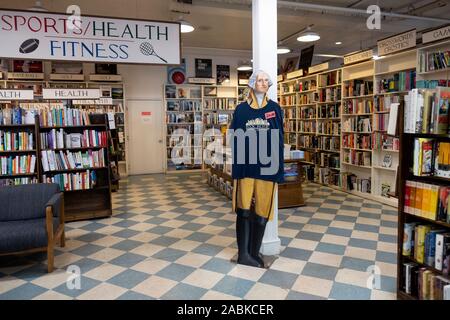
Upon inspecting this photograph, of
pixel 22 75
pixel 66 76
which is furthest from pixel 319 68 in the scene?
pixel 22 75

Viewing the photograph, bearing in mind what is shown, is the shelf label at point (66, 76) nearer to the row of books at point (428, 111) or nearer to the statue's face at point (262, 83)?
the statue's face at point (262, 83)

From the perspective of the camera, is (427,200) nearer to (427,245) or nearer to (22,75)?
(427,245)

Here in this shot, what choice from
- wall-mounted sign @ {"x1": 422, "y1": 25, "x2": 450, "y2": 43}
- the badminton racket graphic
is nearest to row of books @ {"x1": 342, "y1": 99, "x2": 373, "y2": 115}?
wall-mounted sign @ {"x1": 422, "y1": 25, "x2": 450, "y2": 43}

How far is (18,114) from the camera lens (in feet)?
15.6

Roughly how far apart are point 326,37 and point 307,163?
3486 millimetres

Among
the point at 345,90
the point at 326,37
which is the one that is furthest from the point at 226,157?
the point at 326,37

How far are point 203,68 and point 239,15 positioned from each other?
144 inches

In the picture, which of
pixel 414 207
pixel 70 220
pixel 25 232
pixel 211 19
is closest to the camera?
pixel 414 207

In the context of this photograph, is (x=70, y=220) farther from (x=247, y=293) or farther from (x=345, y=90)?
(x=345, y=90)

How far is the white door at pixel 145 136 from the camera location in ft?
31.7

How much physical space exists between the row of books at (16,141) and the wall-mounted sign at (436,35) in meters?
6.07

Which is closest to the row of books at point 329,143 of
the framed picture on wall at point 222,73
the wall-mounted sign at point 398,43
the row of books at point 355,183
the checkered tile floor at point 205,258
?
the row of books at point 355,183

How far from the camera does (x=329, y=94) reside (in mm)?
7453

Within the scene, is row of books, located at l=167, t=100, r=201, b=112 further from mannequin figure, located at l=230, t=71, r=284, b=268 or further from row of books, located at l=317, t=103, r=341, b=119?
mannequin figure, located at l=230, t=71, r=284, b=268
